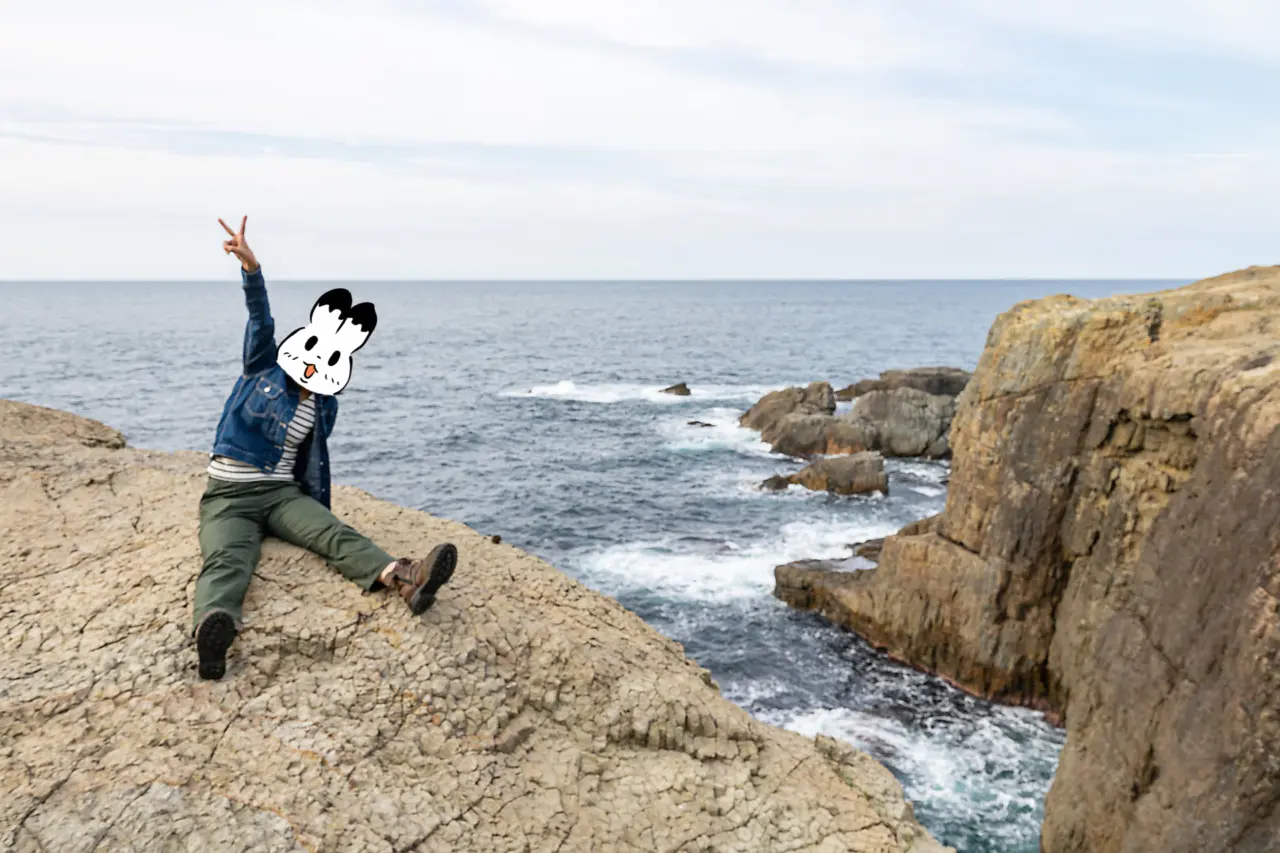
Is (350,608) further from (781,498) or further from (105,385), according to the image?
(105,385)

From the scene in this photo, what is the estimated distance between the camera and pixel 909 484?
110ft

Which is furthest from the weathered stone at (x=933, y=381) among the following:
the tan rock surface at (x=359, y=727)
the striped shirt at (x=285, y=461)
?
the striped shirt at (x=285, y=461)

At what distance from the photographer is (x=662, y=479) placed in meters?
35.3

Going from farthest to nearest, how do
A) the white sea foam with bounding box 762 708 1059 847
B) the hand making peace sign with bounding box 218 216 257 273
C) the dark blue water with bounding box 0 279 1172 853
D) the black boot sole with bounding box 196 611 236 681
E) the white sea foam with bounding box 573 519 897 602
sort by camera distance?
the white sea foam with bounding box 573 519 897 602 → the dark blue water with bounding box 0 279 1172 853 → the white sea foam with bounding box 762 708 1059 847 → the hand making peace sign with bounding box 218 216 257 273 → the black boot sole with bounding box 196 611 236 681

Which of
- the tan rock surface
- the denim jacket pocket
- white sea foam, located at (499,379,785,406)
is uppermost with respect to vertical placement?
the denim jacket pocket

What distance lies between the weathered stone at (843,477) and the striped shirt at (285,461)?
2678 centimetres

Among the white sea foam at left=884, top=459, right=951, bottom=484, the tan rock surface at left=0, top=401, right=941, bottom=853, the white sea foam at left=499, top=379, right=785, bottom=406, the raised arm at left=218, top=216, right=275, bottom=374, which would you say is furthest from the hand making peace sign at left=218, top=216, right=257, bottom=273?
the white sea foam at left=499, top=379, right=785, bottom=406

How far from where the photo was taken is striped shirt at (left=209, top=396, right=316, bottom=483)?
22.5 ft

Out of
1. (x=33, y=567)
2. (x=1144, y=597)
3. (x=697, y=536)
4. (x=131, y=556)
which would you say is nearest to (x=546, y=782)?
(x=131, y=556)

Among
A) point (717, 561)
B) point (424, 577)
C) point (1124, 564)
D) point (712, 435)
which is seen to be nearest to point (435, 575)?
point (424, 577)

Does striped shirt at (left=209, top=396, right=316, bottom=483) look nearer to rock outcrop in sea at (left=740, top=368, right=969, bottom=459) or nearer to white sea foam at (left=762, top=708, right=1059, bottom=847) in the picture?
white sea foam at (left=762, top=708, right=1059, bottom=847)

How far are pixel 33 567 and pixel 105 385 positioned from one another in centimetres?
5978

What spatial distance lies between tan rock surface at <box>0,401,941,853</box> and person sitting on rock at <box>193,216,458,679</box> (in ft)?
0.75

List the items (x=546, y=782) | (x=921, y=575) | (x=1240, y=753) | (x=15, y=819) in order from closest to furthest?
(x=15, y=819), (x=546, y=782), (x=1240, y=753), (x=921, y=575)
